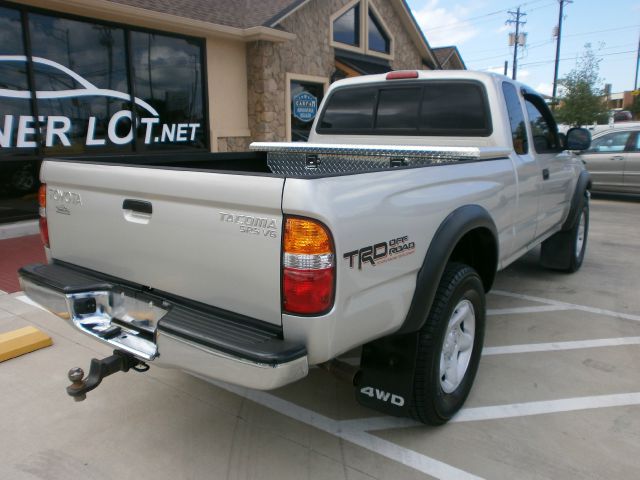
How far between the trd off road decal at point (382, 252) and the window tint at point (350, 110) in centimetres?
241

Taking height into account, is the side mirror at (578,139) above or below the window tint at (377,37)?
below

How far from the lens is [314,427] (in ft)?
9.52

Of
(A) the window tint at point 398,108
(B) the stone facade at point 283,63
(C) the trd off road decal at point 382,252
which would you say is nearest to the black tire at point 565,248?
(A) the window tint at point 398,108

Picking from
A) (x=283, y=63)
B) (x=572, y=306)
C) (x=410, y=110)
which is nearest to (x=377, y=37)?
(x=283, y=63)

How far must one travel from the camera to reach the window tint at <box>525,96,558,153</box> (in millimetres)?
4301

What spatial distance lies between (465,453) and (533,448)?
38 centimetres

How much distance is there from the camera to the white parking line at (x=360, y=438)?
2.51 m

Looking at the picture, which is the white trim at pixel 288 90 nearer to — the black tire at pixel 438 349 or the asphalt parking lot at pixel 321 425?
the asphalt parking lot at pixel 321 425

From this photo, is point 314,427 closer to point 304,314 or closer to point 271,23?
point 304,314

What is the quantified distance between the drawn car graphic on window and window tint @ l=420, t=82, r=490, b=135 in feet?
19.2

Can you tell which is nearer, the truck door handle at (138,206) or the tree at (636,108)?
the truck door handle at (138,206)

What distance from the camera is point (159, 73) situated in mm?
8953

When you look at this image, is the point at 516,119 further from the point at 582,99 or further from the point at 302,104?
the point at 582,99

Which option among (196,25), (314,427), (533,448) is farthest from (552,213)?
(196,25)
